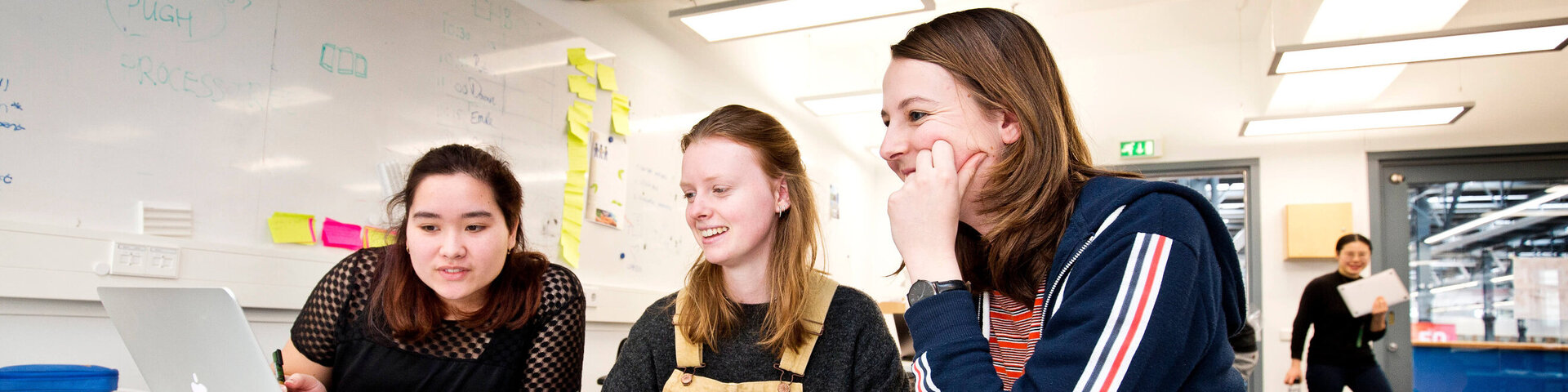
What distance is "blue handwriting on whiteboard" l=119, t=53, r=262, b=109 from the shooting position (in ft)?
7.06

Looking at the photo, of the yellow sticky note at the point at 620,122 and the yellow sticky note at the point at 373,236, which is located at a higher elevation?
the yellow sticky note at the point at 620,122

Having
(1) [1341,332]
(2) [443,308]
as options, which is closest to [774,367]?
(2) [443,308]

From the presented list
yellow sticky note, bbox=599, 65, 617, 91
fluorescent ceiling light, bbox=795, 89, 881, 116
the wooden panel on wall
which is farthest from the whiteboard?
the wooden panel on wall

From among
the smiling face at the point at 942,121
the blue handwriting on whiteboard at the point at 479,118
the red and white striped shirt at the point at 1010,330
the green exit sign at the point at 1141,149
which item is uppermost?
the green exit sign at the point at 1141,149

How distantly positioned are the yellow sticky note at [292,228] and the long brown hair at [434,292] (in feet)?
2.71

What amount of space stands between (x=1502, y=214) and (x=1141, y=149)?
7.16ft

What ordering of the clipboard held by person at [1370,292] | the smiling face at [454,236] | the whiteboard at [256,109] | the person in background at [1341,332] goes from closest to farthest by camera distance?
the smiling face at [454,236] < the whiteboard at [256,109] < the person in background at [1341,332] < the clipboard held by person at [1370,292]

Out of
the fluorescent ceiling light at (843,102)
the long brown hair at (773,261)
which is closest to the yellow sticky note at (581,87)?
the fluorescent ceiling light at (843,102)

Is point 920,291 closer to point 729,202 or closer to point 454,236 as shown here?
point 729,202

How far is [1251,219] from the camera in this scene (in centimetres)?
635

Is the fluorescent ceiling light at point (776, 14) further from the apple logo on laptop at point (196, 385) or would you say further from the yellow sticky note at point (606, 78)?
the apple logo on laptop at point (196, 385)

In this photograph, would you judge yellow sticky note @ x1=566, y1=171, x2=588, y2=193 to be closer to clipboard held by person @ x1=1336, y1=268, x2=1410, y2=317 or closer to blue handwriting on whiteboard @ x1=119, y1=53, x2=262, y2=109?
blue handwriting on whiteboard @ x1=119, y1=53, x2=262, y2=109

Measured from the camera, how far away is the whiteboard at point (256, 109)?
6.54ft

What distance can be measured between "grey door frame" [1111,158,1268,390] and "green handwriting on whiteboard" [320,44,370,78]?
16.6ft
